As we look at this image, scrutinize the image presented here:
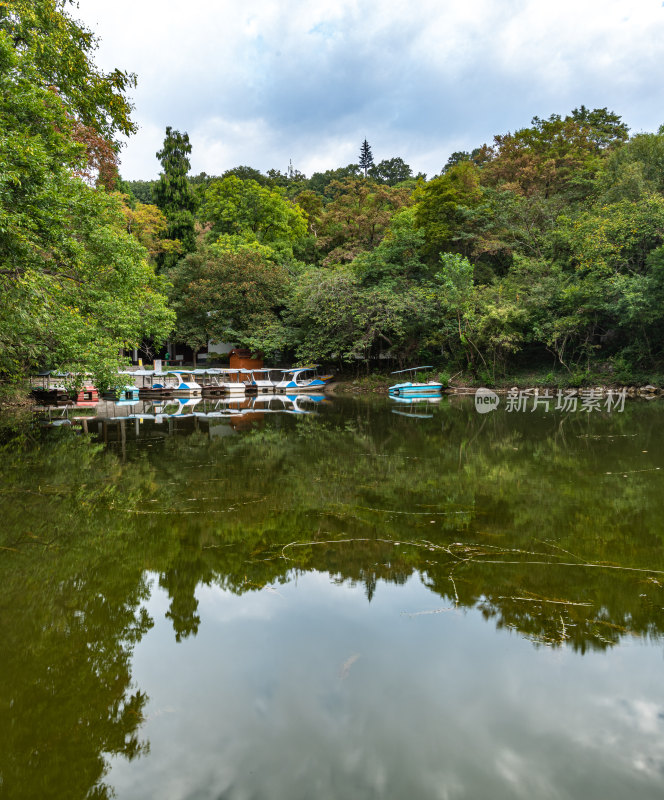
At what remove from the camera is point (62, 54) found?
7977 millimetres

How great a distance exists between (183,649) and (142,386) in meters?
22.9

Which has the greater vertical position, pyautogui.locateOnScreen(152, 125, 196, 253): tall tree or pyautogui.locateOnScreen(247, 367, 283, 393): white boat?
pyautogui.locateOnScreen(152, 125, 196, 253): tall tree

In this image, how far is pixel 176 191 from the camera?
32.7 metres

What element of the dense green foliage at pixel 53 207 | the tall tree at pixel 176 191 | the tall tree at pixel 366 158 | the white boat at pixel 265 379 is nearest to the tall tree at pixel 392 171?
the tall tree at pixel 366 158

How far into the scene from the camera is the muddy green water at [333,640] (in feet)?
5.77

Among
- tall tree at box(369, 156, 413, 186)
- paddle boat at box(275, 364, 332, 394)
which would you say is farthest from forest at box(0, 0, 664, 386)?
tall tree at box(369, 156, 413, 186)

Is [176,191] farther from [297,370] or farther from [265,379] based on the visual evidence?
[297,370]

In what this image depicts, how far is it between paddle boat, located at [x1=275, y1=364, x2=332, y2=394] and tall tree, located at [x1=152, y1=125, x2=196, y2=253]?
11.9 m

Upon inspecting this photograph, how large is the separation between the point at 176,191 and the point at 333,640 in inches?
1382

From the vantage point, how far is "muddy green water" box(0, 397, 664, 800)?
5.77 feet

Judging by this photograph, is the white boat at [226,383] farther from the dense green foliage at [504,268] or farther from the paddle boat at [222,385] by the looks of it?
the dense green foliage at [504,268]

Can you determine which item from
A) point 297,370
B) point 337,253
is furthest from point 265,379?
point 337,253

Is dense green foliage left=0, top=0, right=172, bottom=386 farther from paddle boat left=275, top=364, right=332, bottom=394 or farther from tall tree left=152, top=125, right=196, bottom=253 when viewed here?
tall tree left=152, top=125, right=196, bottom=253

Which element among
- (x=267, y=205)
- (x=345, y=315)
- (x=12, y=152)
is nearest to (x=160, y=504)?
(x=12, y=152)
